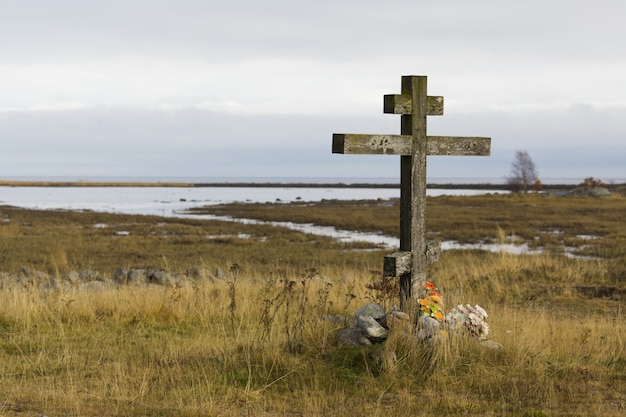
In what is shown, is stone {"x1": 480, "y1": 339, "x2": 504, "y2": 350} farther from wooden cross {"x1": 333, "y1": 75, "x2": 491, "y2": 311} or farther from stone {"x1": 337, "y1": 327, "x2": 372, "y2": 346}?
stone {"x1": 337, "y1": 327, "x2": 372, "y2": 346}

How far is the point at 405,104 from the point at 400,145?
492mm

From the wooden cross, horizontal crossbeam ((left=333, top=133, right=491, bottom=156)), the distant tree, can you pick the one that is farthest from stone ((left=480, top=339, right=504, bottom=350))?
the distant tree

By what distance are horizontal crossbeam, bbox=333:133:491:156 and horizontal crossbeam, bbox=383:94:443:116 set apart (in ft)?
0.96

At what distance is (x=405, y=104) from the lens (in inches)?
305

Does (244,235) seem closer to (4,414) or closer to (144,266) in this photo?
(144,266)

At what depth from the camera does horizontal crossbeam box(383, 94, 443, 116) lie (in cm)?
762

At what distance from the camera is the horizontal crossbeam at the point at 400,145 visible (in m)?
7.12

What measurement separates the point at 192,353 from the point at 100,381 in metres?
1.21

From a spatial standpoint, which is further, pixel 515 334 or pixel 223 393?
pixel 515 334

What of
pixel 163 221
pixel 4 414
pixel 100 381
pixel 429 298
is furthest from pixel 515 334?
pixel 163 221

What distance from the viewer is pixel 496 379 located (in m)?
6.34

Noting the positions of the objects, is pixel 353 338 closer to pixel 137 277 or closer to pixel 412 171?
pixel 412 171

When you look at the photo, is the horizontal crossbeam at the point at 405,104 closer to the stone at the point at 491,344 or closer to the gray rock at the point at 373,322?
the gray rock at the point at 373,322

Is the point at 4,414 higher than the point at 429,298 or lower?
lower
